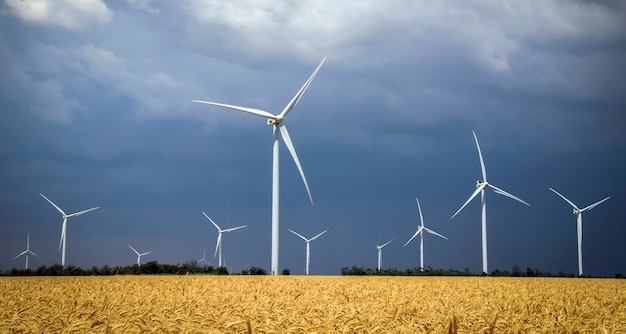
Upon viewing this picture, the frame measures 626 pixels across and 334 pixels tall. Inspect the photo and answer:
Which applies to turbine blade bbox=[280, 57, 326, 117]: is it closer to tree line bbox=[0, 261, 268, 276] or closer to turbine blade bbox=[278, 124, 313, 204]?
turbine blade bbox=[278, 124, 313, 204]

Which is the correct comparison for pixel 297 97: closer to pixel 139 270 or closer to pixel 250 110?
pixel 250 110

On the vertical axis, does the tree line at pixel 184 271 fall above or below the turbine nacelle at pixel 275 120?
below

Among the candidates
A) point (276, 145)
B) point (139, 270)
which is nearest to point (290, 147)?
point (276, 145)

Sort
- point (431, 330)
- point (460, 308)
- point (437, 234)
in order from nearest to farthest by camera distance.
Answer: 1. point (431, 330)
2. point (460, 308)
3. point (437, 234)

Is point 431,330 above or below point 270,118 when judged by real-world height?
below

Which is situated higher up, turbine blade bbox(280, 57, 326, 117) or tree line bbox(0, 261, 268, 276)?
turbine blade bbox(280, 57, 326, 117)

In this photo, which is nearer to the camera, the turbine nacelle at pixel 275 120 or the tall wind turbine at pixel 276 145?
the tall wind turbine at pixel 276 145

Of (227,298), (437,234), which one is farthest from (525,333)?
(437,234)

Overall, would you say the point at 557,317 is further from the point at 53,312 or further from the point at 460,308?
the point at 53,312

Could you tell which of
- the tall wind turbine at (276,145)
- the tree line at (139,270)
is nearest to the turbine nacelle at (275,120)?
the tall wind turbine at (276,145)

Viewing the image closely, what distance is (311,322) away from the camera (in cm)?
1194

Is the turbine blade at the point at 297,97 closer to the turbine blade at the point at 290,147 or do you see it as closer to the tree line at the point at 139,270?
the turbine blade at the point at 290,147

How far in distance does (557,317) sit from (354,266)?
4931 cm

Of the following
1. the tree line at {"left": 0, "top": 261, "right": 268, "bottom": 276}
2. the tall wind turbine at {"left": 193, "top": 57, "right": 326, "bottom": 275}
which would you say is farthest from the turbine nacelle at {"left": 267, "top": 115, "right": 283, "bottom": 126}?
the tree line at {"left": 0, "top": 261, "right": 268, "bottom": 276}
